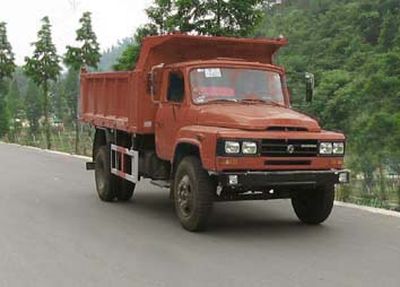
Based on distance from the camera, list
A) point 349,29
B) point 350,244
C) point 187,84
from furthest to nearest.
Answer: point 349,29 → point 187,84 → point 350,244

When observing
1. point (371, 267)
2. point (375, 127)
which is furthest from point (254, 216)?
point (375, 127)

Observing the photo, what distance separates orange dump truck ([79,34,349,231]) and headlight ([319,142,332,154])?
0.04ft

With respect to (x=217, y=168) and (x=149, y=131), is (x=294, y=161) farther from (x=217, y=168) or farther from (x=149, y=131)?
(x=149, y=131)

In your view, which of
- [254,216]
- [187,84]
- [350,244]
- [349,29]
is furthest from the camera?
[349,29]

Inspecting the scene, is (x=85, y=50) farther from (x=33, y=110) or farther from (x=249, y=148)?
(x=33, y=110)

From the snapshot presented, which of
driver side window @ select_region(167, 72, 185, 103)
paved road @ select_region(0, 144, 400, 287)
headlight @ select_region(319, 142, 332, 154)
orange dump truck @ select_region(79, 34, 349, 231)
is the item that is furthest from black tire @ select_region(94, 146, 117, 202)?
headlight @ select_region(319, 142, 332, 154)

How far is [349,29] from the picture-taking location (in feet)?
229

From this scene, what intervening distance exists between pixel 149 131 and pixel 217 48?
169 cm

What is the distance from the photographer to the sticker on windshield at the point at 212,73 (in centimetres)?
981

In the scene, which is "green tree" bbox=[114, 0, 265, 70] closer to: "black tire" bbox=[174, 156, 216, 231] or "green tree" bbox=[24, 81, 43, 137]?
"black tire" bbox=[174, 156, 216, 231]

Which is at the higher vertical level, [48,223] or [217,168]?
[217,168]

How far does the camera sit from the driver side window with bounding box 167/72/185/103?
9.91 meters

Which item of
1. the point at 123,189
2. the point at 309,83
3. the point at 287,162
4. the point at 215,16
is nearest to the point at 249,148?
the point at 287,162

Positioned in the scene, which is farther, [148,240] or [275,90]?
[275,90]
